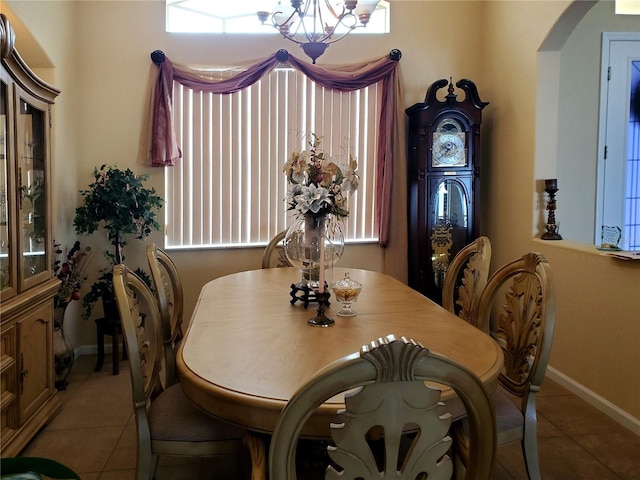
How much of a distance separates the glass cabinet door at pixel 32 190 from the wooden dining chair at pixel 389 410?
2.03 metres

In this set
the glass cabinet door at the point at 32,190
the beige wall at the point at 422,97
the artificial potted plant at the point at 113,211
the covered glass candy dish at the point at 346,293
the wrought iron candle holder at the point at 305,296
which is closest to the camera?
the covered glass candy dish at the point at 346,293

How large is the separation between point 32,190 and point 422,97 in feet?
9.51

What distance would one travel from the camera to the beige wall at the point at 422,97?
3.06 m

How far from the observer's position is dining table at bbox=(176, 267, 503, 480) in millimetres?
1240

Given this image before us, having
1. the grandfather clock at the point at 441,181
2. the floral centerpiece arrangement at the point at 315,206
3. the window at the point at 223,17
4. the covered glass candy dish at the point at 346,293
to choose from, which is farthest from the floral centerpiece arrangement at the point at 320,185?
the window at the point at 223,17

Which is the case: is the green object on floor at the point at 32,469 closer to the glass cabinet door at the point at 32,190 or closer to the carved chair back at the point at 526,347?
the carved chair back at the point at 526,347

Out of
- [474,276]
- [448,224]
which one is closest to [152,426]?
[474,276]

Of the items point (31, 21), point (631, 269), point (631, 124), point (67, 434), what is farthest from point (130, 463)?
point (631, 124)

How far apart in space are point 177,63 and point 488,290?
290cm

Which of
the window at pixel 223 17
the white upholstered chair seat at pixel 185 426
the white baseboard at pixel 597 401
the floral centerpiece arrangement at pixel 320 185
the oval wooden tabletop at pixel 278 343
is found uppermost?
the window at pixel 223 17

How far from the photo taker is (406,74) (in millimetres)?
4023

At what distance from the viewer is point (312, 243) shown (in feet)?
7.23

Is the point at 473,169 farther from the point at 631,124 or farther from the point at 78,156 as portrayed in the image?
the point at 78,156

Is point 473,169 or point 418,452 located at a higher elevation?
point 473,169
